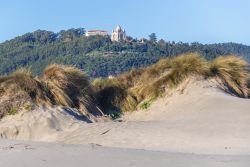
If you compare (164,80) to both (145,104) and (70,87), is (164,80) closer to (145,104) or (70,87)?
(145,104)

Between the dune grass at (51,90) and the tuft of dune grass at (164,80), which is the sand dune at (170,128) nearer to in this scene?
the dune grass at (51,90)

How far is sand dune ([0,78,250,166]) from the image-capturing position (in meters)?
9.20

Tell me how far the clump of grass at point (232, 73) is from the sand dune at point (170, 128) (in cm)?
96

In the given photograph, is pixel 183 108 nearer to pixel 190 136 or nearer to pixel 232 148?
pixel 190 136

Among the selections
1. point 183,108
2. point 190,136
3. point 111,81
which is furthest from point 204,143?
point 111,81

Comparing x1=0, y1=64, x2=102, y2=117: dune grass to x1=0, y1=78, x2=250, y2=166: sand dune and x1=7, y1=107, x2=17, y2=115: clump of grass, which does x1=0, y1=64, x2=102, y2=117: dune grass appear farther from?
x1=0, y1=78, x2=250, y2=166: sand dune

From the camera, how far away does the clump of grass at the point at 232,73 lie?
14.8 m

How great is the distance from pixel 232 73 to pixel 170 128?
5191mm

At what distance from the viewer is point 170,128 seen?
1033 cm

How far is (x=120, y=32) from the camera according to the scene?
423 ft

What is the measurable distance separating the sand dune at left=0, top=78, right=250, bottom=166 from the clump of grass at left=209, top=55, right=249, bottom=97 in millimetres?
960

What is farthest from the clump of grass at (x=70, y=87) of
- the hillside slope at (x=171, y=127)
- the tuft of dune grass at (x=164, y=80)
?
the hillside slope at (x=171, y=127)

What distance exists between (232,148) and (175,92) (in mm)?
5517

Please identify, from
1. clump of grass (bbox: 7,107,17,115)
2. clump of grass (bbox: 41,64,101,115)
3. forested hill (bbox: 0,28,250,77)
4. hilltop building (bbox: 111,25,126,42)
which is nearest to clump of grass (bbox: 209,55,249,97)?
clump of grass (bbox: 41,64,101,115)
